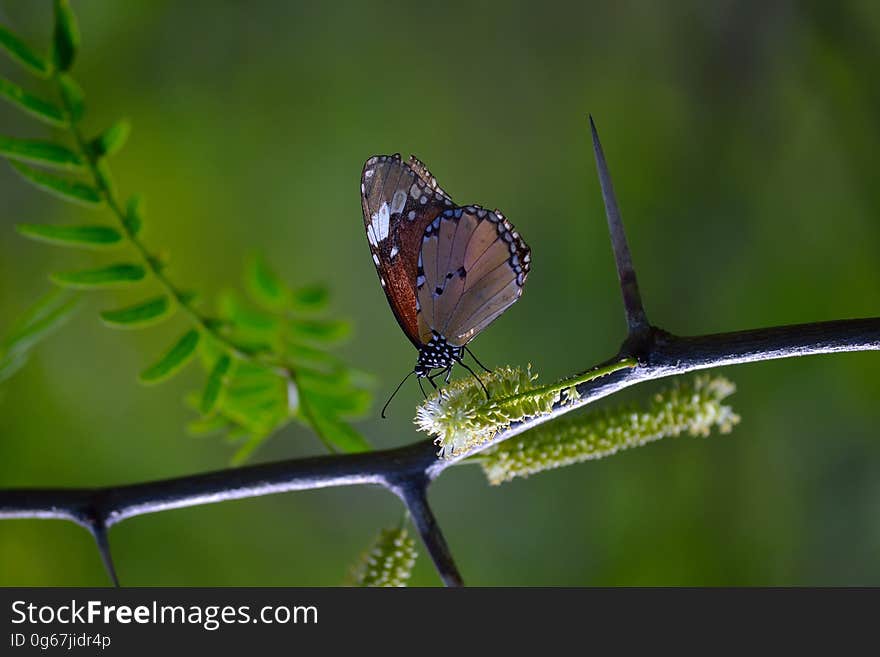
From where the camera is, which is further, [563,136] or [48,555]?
[563,136]

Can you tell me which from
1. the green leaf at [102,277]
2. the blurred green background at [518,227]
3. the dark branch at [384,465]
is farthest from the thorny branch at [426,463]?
the blurred green background at [518,227]

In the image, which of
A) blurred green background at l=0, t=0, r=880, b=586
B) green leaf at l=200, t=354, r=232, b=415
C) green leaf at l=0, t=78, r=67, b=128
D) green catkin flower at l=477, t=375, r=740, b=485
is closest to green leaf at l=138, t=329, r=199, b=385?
green leaf at l=200, t=354, r=232, b=415

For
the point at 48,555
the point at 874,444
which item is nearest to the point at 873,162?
the point at 874,444

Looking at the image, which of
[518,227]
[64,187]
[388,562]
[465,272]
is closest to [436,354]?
[465,272]

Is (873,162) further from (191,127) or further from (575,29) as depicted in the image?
(191,127)

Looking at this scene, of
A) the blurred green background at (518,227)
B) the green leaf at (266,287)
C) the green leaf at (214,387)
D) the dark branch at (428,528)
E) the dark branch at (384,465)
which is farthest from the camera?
the blurred green background at (518,227)

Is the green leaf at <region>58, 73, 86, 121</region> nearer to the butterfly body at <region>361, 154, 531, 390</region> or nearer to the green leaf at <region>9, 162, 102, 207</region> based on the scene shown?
the green leaf at <region>9, 162, 102, 207</region>

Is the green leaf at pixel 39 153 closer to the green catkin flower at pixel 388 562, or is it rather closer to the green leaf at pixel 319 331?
the green leaf at pixel 319 331
